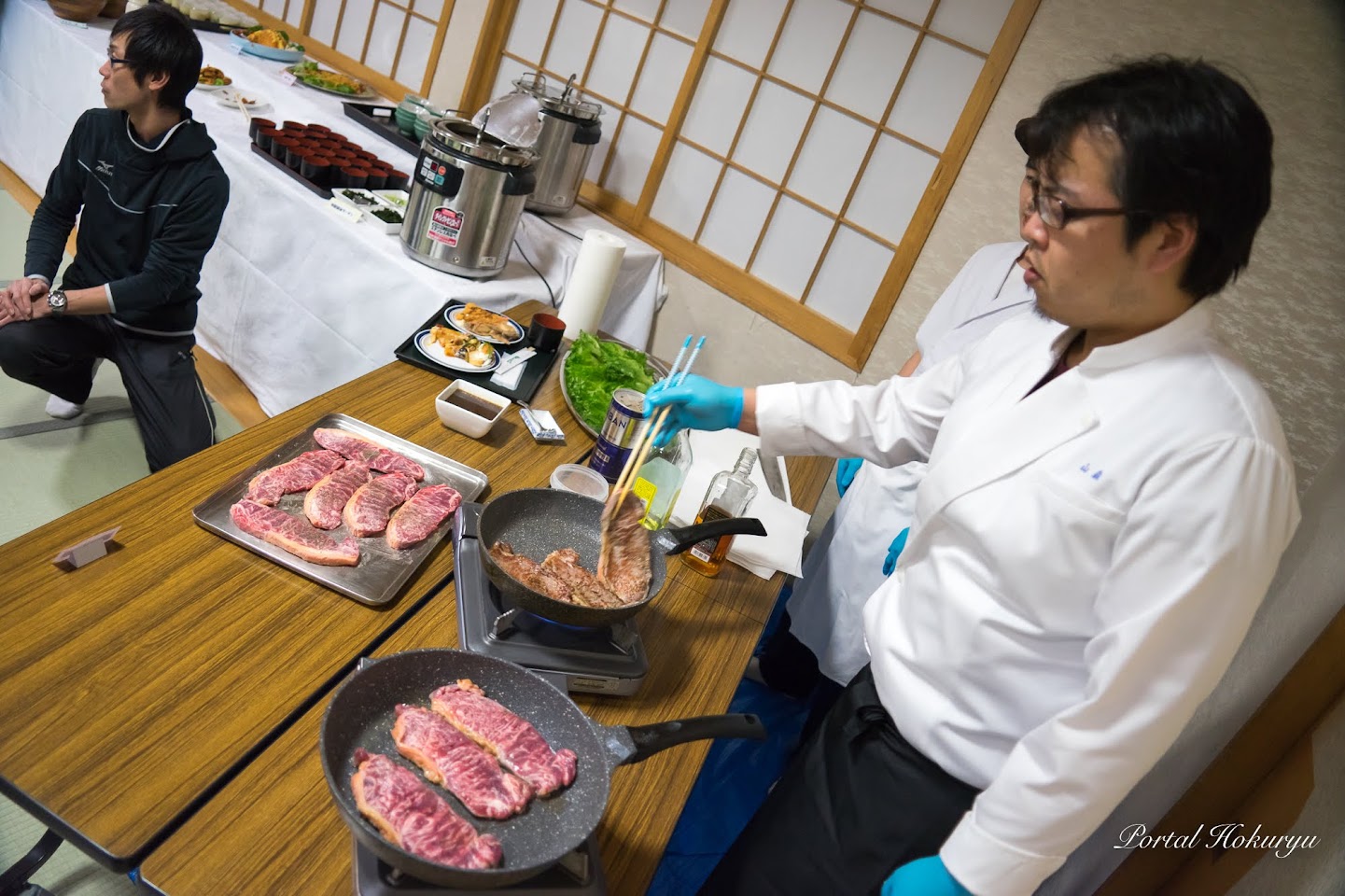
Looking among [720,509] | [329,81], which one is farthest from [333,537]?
[329,81]

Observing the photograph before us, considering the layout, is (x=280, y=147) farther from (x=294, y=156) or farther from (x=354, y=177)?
(x=354, y=177)

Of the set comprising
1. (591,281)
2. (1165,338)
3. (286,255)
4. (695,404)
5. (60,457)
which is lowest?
(60,457)

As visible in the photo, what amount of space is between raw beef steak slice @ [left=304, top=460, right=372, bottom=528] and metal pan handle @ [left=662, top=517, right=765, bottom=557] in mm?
570

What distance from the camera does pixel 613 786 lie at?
3.95 ft

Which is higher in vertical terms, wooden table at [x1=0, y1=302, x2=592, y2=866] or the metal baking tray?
the metal baking tray

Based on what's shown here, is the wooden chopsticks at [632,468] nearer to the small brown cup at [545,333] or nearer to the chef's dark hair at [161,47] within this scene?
the small brown cup at [545,333]

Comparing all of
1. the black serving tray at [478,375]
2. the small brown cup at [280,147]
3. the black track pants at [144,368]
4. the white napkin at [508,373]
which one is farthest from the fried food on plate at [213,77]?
the white napkin at [508,373]

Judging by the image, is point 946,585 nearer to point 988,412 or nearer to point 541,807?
point 988,412

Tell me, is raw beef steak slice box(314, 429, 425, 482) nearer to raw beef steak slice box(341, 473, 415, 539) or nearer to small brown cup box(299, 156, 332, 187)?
raw beef steak slice box(341, 473, 415, 539)

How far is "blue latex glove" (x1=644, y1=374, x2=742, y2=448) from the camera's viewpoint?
1.68 m

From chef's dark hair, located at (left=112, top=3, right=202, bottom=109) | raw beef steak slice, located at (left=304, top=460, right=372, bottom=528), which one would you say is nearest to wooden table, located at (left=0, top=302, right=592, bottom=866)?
raw beef steak slice, located at (left=304, top=460, right=372, bottom=528)

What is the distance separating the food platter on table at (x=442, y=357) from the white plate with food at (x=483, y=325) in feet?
0.30

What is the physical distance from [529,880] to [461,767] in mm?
157

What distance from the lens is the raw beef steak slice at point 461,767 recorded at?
1007mm
